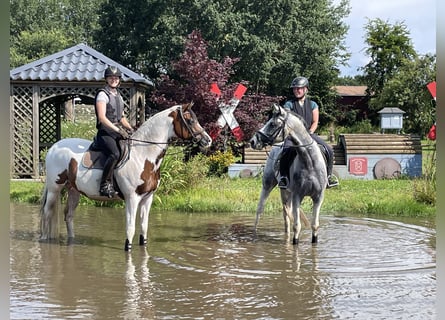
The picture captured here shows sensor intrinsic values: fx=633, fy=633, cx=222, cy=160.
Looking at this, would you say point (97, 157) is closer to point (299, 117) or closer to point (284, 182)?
point (284, 182)

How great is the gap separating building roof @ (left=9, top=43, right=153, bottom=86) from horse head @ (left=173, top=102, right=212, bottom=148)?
352 inches

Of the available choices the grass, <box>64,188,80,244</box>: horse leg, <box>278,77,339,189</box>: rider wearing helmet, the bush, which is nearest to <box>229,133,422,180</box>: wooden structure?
the bush

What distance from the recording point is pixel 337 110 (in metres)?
41.4

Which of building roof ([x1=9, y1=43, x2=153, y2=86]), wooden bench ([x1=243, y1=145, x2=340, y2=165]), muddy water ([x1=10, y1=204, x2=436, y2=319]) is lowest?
muddy water ([x1=10, y1=204, x2=436, y2=319])

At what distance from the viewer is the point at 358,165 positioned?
19.2 m

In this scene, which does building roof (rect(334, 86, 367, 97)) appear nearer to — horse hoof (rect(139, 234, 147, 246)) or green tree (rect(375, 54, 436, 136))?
green tree (rect(375, 54, 436, 136))

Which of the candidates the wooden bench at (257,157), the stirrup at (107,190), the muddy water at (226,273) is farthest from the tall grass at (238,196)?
the wooden bench at (257,157)

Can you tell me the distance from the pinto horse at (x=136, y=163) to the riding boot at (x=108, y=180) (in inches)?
3.3

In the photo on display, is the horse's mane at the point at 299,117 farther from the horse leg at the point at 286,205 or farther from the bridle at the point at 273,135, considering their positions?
the horse leg at the point at 286,205

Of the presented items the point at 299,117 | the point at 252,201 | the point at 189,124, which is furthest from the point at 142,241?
the point at 252,201

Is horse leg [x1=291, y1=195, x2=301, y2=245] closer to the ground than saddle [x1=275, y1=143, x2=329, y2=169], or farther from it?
closer to the ground

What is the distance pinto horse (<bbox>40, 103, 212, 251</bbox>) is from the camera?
891 cm

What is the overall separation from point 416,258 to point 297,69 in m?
24.3

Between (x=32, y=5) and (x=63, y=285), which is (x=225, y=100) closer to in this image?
(x=63, y=285)
